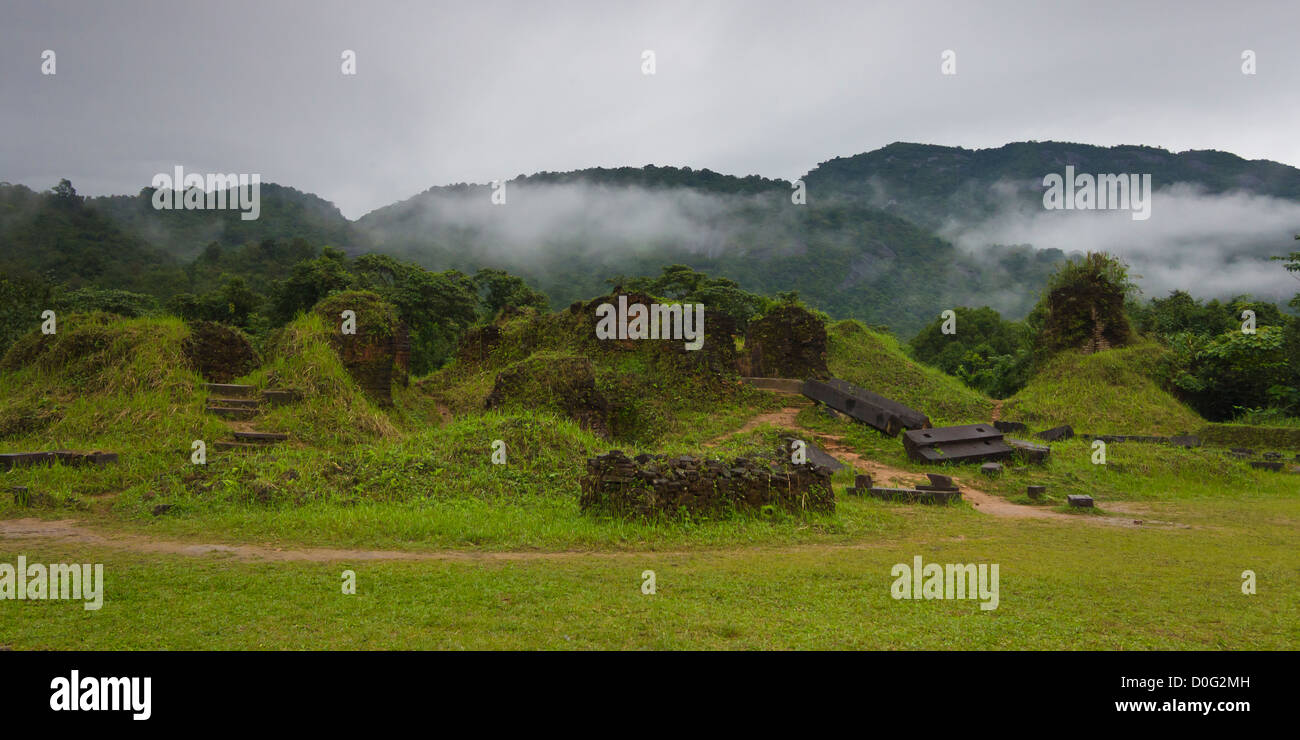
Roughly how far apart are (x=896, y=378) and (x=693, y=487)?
18280 millimetres

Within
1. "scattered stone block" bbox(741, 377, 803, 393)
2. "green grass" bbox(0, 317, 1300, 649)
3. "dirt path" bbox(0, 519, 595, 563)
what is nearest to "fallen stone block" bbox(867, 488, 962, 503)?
"green grass" bbox(0, 317, 1300, 649)

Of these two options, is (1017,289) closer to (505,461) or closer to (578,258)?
(578,258)

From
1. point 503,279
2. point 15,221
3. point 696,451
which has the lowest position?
point 696,451

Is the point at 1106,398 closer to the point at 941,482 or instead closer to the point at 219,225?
the point at 941,482

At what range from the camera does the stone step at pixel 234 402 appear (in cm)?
1383

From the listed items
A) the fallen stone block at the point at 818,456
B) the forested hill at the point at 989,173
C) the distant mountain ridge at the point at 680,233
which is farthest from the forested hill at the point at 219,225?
the forested hill at the point at 989,173

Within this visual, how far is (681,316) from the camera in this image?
2128cm

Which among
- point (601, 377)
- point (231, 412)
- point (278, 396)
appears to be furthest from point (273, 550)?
point (601, 377)

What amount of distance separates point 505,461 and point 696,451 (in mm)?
4427

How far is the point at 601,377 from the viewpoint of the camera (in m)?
18.6

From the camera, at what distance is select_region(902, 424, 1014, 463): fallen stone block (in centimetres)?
1466

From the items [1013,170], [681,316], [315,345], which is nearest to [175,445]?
[315,345]

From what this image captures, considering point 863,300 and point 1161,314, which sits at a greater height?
point 863,300

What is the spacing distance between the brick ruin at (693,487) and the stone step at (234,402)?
8.50m
